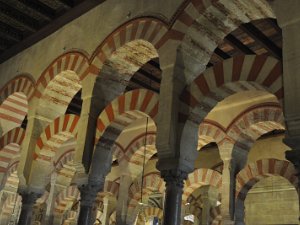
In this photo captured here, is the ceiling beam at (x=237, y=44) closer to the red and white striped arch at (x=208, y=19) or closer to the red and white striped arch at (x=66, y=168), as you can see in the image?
the red and white striped arch at (x=208, y=19)

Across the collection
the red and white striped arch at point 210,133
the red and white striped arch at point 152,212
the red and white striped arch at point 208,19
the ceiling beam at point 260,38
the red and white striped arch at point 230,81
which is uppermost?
the ceiling beam at point 260,38

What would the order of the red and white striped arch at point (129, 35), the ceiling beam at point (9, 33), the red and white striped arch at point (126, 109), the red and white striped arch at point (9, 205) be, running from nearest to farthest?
the red and white striped arch at point (129, 35) → the red and white striped arch at point (126, 109) → the ceiling beam at point (9, 33) → the red and white striped arch at point (9, 205)

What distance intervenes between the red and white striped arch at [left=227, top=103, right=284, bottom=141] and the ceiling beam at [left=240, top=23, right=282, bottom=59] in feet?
2.56

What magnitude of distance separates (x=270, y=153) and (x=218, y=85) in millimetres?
3743

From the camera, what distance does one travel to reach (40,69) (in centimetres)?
592

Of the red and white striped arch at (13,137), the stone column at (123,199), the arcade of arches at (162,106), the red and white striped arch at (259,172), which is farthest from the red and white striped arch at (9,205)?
the red and white striped arch at (259,172)

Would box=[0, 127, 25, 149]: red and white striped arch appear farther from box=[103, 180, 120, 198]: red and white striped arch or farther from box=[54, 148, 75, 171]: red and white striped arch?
box=[103, 180, 120, 198]: red and white striped arch

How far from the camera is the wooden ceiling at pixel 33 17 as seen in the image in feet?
18.4

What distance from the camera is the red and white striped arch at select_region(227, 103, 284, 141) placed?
221 inches

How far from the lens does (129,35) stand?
4.60 meters

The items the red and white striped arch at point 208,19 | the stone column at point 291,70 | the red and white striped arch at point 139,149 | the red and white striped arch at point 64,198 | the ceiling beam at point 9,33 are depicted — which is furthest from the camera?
the red and white striped arch at point 64,198

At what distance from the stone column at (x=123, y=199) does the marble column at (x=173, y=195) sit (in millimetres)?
3404

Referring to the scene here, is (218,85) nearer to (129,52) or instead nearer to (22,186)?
(129,52)

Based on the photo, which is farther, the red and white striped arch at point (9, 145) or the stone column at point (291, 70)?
the red and white striped arch at point (9, 145)
